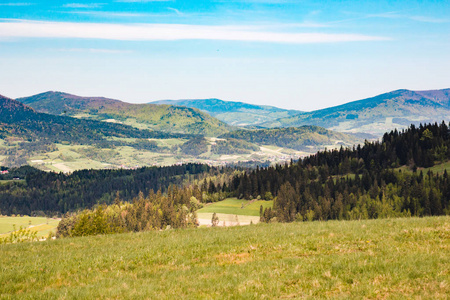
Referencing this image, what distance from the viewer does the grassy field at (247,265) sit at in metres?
15.8

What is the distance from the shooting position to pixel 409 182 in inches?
6949

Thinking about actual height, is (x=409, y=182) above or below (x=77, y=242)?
below

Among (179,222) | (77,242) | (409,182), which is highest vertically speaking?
(77,242)

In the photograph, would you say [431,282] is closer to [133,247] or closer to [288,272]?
[288,272]

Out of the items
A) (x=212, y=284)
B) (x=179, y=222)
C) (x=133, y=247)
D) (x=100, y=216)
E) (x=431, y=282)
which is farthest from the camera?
(x=179, y=222)

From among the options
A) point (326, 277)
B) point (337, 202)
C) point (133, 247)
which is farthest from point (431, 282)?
point (337, 202)

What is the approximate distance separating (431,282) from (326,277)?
165 inches

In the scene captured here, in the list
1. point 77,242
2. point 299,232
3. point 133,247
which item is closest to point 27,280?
point 133,247

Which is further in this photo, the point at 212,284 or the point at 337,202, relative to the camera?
the point at 337,202

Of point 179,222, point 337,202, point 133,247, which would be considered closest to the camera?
point 133,247

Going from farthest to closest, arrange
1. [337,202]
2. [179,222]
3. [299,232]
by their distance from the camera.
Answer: [179,222], [337,202], [299,232]

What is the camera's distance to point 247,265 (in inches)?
786

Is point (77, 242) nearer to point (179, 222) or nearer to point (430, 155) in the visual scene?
point (179, 222)

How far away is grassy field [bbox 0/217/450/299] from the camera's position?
15.8 m
